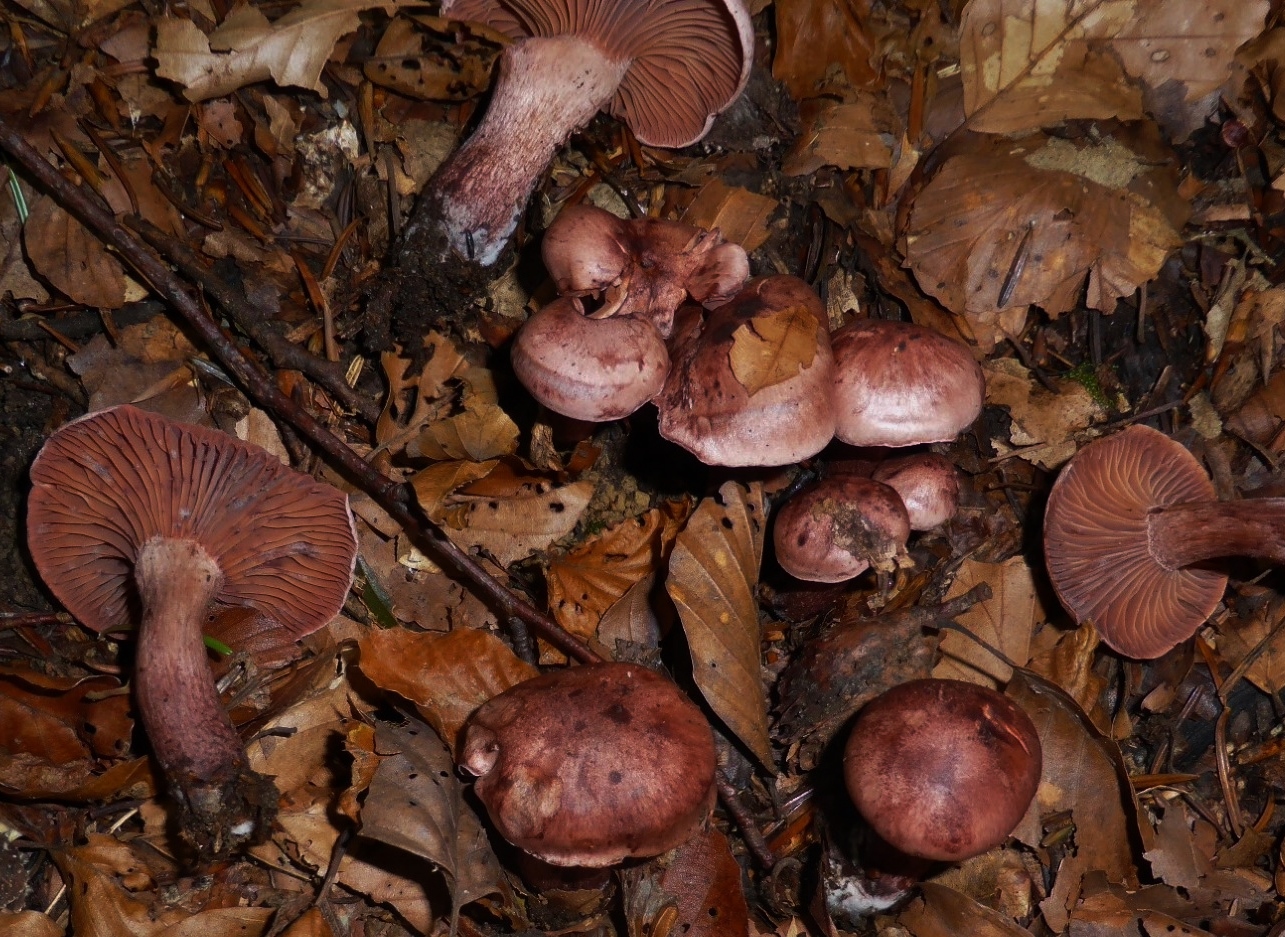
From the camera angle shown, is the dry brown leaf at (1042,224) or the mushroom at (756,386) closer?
the mushroom at (756,386)

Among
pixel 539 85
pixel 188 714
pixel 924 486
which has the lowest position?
pixel 188 714

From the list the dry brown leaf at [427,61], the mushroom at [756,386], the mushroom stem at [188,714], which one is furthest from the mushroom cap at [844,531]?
the dry brown leaf at [427,61]

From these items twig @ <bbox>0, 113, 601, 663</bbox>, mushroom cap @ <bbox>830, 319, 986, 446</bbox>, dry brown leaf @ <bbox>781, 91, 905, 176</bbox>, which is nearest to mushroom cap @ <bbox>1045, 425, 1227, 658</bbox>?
mushroom cap @ <bbox>830, 319, 986, 446</bbox>

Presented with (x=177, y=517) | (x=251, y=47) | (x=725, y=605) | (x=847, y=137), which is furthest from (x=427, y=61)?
(x=725, y=605)

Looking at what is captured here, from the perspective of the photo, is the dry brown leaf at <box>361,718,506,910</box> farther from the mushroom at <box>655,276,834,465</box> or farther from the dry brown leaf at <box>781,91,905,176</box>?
the dry brown leaf at <box>781,91,905,176</box>

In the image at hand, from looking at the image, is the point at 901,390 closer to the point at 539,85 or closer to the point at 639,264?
the point at 639,264

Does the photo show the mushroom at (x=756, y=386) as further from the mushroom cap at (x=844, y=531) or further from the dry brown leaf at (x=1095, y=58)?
the dry brown leaf at (x=1095, y=58)
